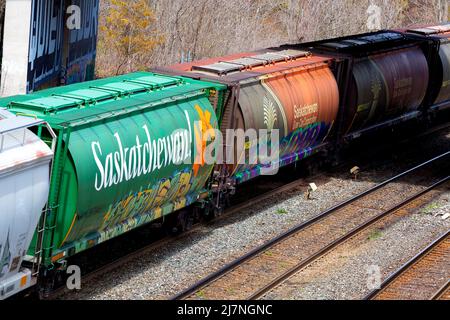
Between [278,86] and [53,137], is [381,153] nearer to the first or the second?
[278,86]

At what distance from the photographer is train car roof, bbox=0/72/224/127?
13.9 m

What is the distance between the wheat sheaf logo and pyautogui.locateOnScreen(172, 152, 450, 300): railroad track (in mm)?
2507

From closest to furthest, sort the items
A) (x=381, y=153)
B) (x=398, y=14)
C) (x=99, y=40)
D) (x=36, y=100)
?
(x=36, y=100), (x=381, y=153), (x=99, y=40), (x=398, y=14)

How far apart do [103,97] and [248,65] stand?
19.4 feet

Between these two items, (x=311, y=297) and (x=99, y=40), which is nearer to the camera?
(x=311, y=297)

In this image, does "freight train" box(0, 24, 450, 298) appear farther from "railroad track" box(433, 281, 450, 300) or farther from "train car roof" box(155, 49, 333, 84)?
"railroad track" box(433, 281, 450, 300)

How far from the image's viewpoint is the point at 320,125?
73.6 ft

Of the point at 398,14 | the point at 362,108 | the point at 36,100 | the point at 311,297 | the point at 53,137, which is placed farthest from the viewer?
the point at 398,14

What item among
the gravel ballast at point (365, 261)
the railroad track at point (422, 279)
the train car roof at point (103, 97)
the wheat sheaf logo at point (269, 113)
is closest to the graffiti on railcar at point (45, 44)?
the train car roof at point (103, 97)

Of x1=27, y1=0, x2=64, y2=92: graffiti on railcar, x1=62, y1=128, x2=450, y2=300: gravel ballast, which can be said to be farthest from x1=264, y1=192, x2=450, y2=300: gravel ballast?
x1=27, y1=0, x2=64, y2=92: graffiti on railcar

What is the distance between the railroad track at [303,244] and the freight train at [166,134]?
173 cm

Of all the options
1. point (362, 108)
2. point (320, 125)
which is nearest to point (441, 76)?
point (362, 108)

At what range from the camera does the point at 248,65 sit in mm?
20438

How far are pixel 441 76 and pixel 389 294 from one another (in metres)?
14.6
